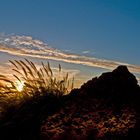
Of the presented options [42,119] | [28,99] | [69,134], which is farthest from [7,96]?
[69,134]

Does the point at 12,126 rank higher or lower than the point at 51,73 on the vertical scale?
lower

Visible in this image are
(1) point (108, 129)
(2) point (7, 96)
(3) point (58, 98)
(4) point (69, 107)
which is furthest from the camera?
(2) point (7, 96)

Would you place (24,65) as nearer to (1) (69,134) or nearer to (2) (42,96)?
(2) (42,96)

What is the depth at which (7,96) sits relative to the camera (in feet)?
32.6

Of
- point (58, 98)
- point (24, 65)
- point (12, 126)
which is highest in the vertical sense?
point (24, 65)

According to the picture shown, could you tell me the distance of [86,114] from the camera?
7.42m

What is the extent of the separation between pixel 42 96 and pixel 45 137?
7.33 ft

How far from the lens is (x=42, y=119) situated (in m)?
7.91

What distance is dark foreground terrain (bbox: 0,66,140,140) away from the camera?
275 inches

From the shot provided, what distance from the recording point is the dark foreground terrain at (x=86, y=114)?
6980 millimetres

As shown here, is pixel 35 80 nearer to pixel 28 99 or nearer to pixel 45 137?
pixel 28 99

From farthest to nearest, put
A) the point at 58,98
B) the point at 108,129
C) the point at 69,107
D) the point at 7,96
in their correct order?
the point at 7,96, the point at 58,98, the point at 69,107, the point at 108,129

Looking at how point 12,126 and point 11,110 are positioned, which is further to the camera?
point 11,110

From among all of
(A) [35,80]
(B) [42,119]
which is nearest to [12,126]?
(B) [42,119]
